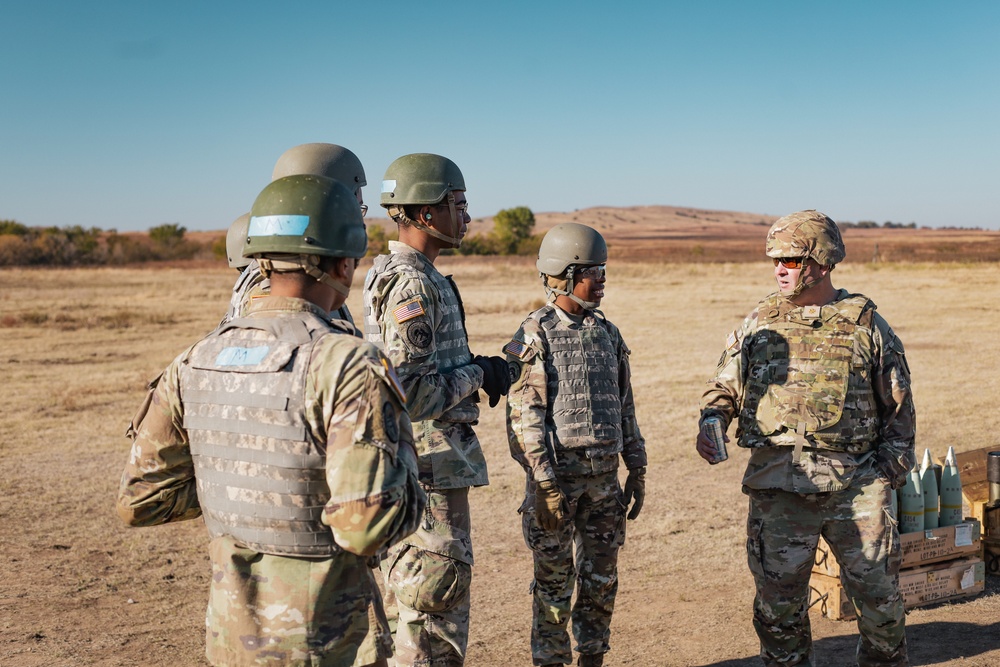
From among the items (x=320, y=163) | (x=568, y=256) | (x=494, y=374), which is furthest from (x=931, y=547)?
(x=320, y=163)

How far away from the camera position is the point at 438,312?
4316 mm

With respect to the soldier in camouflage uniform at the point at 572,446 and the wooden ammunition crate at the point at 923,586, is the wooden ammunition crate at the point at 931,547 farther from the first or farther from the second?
the soldier in camouflage uniform at the point at 572,446

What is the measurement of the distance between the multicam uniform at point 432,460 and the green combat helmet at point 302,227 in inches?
49.2

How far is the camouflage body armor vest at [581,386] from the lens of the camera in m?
5.20

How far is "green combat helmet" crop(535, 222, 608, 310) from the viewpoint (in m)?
5.43

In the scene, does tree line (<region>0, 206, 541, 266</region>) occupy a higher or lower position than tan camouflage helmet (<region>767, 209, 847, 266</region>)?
higher

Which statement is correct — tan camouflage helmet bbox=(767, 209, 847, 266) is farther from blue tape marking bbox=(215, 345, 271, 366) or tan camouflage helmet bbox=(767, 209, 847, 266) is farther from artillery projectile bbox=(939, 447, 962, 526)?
blue tape marking bbox=(215, 345, 271, 366)

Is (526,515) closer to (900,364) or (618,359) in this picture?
(618,359)

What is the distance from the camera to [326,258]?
281cm

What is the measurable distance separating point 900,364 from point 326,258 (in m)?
3.25

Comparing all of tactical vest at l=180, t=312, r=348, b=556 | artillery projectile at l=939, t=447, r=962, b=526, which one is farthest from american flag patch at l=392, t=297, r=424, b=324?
artillery projectile at l=939, t=447, r=962, b=526

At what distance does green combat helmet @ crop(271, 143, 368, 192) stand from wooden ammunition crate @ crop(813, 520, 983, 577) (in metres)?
4.02

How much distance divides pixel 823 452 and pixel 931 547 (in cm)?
223

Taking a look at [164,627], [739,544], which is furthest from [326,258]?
[739,544]
